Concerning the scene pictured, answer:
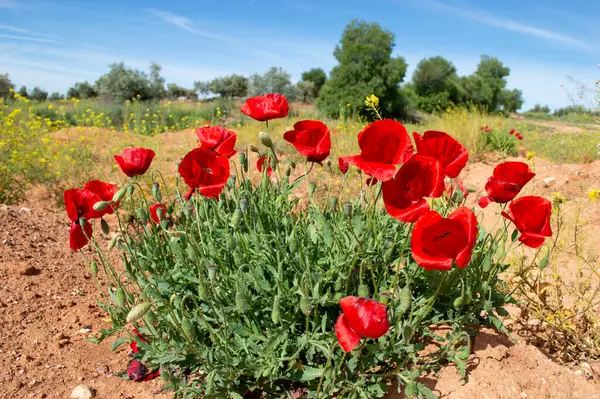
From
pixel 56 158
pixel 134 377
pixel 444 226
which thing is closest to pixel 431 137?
pixel 444 226

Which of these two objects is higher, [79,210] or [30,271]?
[79,210]

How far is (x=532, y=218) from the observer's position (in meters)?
1.60

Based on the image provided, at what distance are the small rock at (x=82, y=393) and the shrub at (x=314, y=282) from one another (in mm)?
190

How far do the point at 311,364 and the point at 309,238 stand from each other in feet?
1.76

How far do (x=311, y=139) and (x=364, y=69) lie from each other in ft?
63.2

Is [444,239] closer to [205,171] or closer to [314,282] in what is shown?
[314,282]

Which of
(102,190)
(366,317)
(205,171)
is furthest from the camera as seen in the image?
(102,190)

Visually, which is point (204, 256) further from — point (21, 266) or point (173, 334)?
point (21, 266)

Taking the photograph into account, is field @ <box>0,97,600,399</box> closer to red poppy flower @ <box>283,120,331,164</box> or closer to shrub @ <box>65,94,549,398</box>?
shrub @ <box>65,94,549,398</box>

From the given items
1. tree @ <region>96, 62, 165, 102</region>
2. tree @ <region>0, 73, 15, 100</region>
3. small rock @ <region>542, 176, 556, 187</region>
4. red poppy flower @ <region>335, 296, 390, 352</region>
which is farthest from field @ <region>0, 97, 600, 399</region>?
tree @ <region>96, 62, 165, 102</region>

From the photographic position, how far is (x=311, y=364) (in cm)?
178

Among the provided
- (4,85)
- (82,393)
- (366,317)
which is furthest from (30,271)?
(4,85)

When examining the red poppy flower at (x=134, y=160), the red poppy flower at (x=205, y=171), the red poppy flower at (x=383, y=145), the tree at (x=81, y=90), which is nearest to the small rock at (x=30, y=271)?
the red poppy flower at (x=134, y=160)

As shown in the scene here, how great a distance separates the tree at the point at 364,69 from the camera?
19.9 meters
